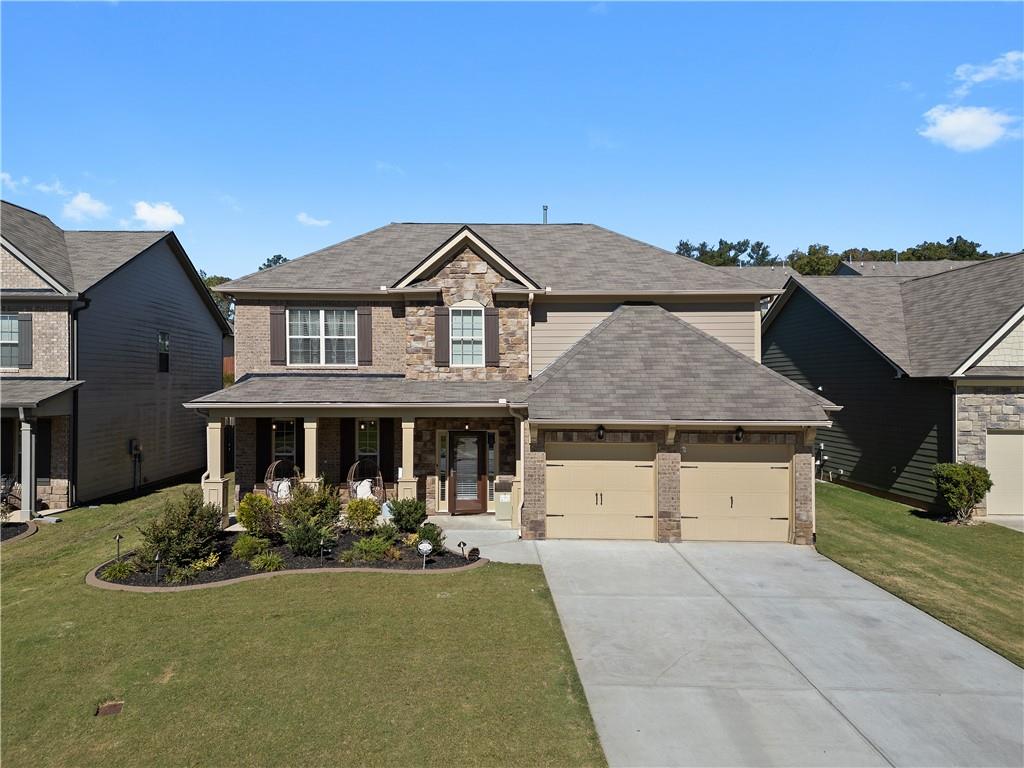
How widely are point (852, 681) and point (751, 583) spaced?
10.6 ft

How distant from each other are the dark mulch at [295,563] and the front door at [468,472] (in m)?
3.81

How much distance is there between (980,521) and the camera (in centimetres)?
1490

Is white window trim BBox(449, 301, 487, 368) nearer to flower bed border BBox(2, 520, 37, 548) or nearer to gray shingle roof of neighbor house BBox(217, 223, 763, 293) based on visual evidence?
gray shingle roof of neighbor house BBox(217, 223, 763, 293)

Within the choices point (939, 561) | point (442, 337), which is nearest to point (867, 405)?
point (939, 561)

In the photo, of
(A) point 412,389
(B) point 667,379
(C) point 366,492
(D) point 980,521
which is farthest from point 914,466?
(C) point 366,492

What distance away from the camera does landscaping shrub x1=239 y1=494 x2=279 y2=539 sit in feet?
39.0

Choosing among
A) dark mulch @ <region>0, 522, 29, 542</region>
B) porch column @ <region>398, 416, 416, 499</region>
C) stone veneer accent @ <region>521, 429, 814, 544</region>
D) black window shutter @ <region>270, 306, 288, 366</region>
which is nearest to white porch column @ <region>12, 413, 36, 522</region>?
dark mulch @ <region>0, 522, 29, 542</region>

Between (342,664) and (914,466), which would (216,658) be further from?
(914,466)

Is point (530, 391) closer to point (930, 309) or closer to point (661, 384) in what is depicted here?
point (661, 384)

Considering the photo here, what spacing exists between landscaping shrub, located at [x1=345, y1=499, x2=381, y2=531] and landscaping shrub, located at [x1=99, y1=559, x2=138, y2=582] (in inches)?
159

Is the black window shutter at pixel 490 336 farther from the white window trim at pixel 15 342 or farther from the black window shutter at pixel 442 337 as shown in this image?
the white window trim at pixel 15 342

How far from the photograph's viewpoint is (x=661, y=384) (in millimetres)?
13414

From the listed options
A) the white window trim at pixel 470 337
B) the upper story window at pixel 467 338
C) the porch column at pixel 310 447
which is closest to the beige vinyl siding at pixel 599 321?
the white window trim at pixel 470 337

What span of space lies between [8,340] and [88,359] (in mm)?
1975
